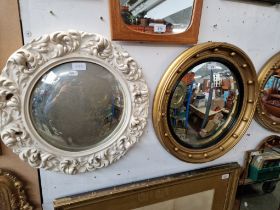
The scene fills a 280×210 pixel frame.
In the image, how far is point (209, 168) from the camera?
3.39ft

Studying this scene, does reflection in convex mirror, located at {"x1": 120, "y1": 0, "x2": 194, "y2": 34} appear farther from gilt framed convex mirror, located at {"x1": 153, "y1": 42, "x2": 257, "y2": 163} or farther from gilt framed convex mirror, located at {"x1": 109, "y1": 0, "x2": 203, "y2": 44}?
gilt framed convex mirror, located at {"x1": 153, "y1": 42, "x2": 257, "y2": 163}

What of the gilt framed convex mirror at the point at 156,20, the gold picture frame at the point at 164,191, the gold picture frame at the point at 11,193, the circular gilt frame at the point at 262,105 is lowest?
the gold picture frame at the point at 164,191

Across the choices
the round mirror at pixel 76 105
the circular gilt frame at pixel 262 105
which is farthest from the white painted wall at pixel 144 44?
the round mirror at pixel 76 105

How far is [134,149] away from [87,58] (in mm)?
463

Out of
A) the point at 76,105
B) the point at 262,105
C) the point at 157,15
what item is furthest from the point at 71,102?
the point at 262,105

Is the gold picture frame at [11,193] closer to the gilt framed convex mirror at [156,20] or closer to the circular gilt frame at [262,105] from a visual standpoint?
the gilt framed convex mirror at [156,20]

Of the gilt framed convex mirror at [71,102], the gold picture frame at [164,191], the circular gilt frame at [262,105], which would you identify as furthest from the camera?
the circular gilt frame at [262,105]

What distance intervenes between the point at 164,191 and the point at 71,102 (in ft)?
2.14

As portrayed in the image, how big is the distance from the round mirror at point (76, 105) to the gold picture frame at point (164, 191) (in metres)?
0.25

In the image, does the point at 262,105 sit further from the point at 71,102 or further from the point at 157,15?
the point at 71,102

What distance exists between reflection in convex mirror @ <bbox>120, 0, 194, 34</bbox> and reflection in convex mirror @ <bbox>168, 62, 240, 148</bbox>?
217 mm

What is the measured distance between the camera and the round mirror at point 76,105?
667mm

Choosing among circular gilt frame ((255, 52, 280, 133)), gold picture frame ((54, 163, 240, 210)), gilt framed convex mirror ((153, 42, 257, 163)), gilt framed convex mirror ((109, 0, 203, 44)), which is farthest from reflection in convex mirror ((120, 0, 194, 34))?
gold picture frame ((54, 163, 240, 210))

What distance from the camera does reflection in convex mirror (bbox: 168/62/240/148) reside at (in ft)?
2.85
